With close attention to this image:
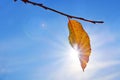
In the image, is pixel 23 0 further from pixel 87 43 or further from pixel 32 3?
pixel 87 43

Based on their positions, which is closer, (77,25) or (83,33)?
(83,33)

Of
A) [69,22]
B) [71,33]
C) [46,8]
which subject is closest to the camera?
[46,8]

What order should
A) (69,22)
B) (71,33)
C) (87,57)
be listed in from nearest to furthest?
(87,57) < (71,33) < (69,22)

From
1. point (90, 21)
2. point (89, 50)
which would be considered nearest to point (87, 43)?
point (89, 50)

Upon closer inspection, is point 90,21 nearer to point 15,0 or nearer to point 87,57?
point 87,57

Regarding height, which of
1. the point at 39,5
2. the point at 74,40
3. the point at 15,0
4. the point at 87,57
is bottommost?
the point at 87,57

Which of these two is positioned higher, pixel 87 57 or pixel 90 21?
pixel 90 21

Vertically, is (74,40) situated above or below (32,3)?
below

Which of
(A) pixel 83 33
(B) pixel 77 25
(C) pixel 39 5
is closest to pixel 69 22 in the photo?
(B) pixel 77 25

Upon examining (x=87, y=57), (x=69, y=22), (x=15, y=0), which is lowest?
(x=87, y=57)
